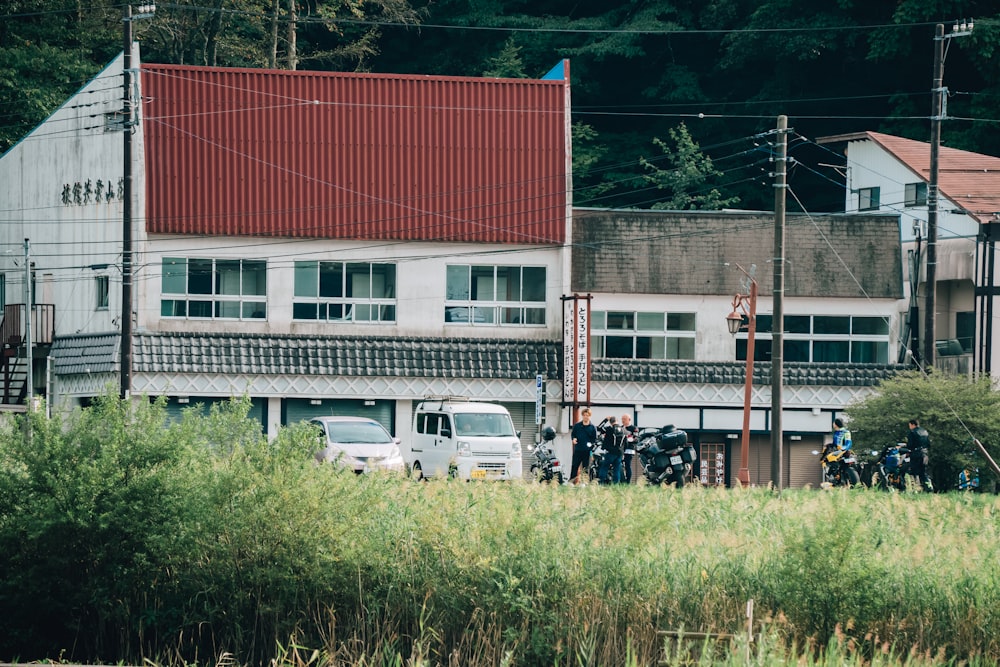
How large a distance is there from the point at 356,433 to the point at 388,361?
25.1 feet

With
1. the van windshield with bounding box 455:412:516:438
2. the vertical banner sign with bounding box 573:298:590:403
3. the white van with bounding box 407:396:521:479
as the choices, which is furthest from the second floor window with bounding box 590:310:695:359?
the van windshield with bounding box 455:412:516:438

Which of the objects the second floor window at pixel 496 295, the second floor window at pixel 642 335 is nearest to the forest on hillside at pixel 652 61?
the second floor window at pixel 642 335

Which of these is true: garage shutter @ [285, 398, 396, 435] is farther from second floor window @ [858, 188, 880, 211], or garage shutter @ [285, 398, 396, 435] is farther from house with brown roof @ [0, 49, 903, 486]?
second floor window @ [858, 188, 880, 211]

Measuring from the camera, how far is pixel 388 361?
38875mm

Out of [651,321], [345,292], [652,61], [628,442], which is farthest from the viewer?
[652,61]

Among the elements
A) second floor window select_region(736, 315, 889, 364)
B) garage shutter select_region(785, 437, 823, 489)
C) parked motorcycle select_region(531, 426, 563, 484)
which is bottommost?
garage shutter select_region(785, 437, 823, 489)

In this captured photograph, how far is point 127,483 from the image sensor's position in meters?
18.0

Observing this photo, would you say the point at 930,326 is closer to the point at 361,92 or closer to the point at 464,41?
the point at 361,92

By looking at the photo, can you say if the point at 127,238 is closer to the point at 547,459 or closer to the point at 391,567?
the point at 547,459

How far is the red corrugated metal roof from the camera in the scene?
38.9 meters

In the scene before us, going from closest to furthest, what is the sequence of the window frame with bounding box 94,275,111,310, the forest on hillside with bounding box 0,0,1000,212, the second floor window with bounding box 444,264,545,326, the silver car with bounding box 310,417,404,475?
the silver car with bounding box 310,417,404,475
the window frame with bounding box 94,275,111,310
the second floor window with bounding box 444,264,545,326
the forest on hillside with bounding box 0,0,1000,212

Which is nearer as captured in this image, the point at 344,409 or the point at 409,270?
the point at 344,409

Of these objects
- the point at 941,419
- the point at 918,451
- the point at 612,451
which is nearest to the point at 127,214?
the point at 612,451

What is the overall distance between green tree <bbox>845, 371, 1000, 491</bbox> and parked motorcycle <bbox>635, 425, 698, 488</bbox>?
6.81 meters
